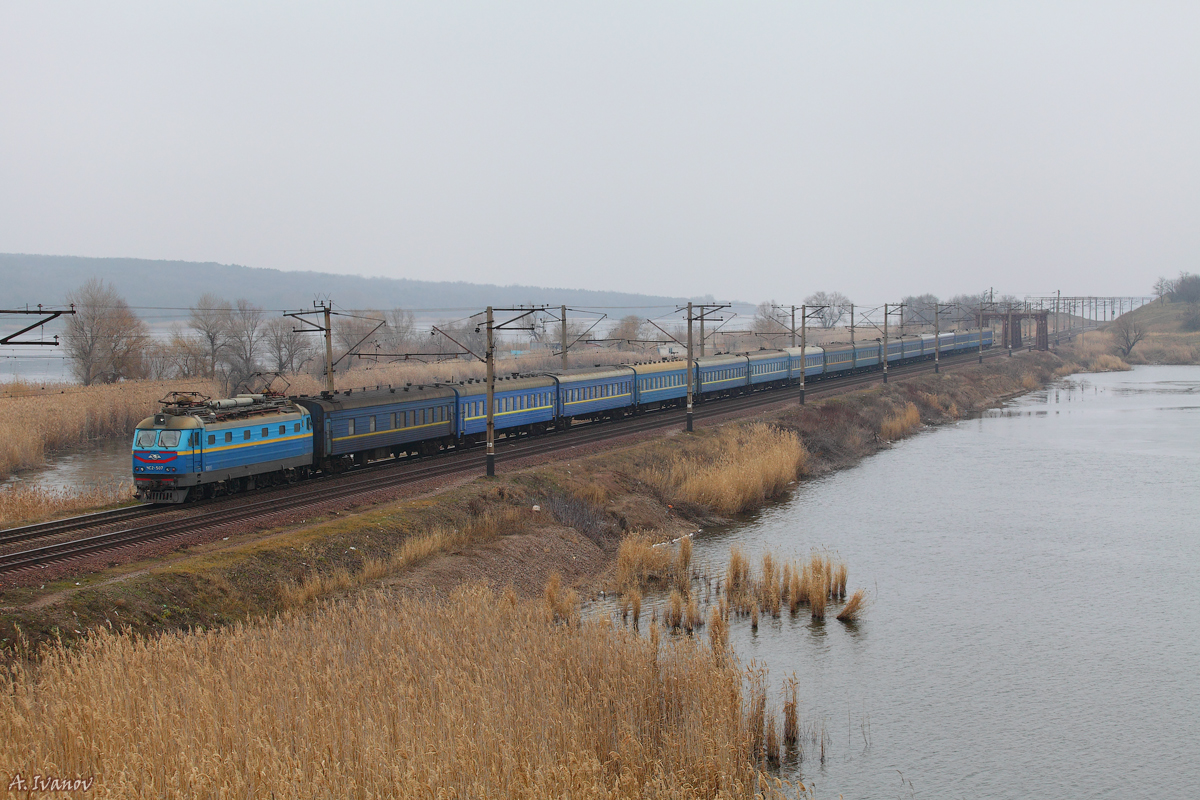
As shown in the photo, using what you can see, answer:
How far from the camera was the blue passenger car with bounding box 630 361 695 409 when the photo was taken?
2317 inches

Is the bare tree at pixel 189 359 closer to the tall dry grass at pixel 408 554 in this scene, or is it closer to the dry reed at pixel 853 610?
the tall dry grass at pixel 408 554

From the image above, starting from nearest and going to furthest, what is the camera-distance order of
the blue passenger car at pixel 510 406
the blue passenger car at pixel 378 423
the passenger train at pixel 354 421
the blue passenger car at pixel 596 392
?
the passenger train at pixel 354 421
the blue passenger car at pixel 378 423
the blue passenger car at pixel 510 406
the blue passenger car at pixel 596 392

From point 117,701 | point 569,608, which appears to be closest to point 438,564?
point 569,608

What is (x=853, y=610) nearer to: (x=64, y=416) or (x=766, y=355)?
(x=64, y=416)

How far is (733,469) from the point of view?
40.6m

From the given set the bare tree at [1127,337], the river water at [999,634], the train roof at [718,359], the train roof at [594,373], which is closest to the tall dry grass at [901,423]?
the train roof at [718,359]

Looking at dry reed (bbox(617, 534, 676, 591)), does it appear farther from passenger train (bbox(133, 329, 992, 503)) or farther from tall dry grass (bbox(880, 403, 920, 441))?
tall dry grass (bbox(880, 403, 920, 441))

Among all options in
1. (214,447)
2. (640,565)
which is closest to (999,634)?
(640,565)

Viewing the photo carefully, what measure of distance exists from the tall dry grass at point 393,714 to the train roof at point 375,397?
1878 centimetres

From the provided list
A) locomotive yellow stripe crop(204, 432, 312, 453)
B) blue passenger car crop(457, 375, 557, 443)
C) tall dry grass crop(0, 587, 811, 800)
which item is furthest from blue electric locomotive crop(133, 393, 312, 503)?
tall dry grass crop(0, 587, 811, 800)

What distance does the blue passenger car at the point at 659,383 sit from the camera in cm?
5884

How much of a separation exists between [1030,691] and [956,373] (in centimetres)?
7837

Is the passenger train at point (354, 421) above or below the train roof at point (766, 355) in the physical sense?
below

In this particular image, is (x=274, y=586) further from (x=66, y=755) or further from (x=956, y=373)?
(x=956, y=373)
